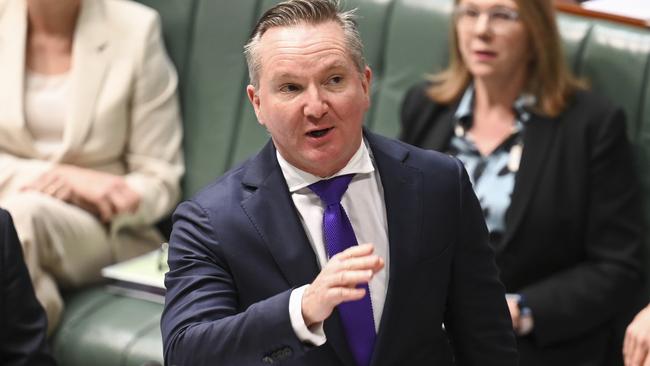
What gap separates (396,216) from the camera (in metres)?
1.87

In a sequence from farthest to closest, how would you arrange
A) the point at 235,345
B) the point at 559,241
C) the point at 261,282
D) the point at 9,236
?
the point at 559,241, the point at 9,236, the point at 261,282, the point at 235,345

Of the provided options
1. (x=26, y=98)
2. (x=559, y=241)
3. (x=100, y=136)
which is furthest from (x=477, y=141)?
(x=26, y=98)

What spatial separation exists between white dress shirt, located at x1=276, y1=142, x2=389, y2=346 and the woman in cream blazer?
147cm

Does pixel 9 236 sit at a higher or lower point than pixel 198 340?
lower

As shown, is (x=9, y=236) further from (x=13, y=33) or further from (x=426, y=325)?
(x=13, y=33)

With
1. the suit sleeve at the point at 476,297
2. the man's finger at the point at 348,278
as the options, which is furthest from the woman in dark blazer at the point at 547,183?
the man's finger at the point at 348,278

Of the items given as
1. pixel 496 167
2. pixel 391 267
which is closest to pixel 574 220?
pixel 496 167

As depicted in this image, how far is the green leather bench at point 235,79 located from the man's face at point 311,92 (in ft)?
4.35

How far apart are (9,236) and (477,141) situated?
1.29 meters

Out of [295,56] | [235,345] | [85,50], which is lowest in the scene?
[85,50]

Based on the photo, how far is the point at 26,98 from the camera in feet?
11.1

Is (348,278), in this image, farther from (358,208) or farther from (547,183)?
(547,183)

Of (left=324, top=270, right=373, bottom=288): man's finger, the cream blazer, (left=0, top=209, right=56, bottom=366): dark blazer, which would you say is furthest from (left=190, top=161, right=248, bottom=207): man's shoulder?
the cream blazer

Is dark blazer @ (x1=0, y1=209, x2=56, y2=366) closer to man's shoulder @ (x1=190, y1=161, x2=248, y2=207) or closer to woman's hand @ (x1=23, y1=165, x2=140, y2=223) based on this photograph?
man's shoulder @ (x1=190, y1=161, x2=248, y2=207)
